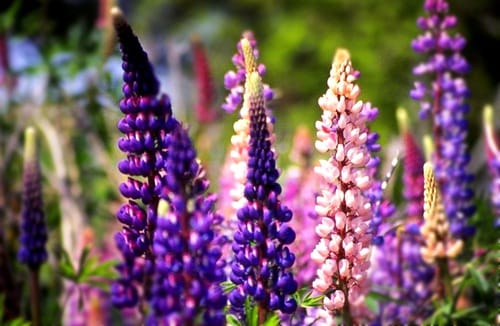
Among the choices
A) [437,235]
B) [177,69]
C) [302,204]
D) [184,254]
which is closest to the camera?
[184,254]

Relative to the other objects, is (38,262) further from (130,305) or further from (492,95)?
(492,95)

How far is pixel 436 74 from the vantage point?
3.27 m

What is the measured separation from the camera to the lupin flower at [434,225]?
1.80 metres

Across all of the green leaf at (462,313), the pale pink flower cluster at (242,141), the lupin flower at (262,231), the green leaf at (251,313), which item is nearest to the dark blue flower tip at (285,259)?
the lupin flower at (262,231)

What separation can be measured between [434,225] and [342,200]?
1.36ft

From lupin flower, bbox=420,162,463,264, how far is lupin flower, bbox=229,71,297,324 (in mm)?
305

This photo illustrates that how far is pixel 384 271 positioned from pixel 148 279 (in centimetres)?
154

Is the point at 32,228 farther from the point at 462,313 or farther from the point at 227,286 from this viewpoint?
the point at 462,313

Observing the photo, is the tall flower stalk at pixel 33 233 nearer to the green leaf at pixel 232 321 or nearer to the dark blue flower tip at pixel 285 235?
A: the green leaf at pixel 232 321

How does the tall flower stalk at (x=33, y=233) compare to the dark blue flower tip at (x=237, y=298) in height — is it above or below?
above

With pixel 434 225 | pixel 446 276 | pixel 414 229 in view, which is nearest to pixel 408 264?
pixel 414 229

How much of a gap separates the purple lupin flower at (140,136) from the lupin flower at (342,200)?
351 millimetres

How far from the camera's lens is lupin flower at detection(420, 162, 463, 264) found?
5.90 ft

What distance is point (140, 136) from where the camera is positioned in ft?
5.78
